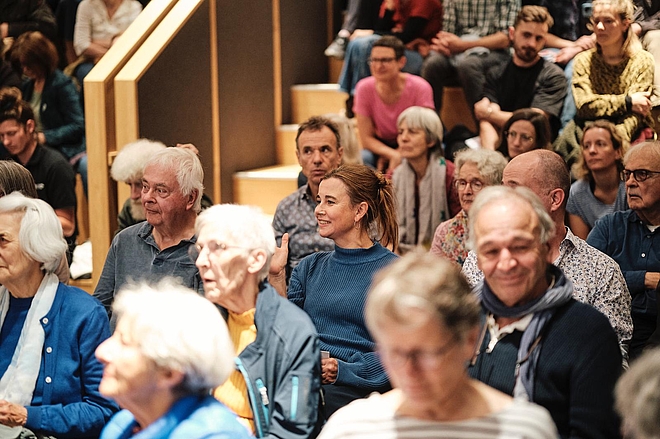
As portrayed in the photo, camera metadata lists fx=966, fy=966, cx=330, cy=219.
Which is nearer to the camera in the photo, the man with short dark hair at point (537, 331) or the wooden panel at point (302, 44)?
the man with short dark hair at point (537, 331)

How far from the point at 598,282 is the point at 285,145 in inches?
146

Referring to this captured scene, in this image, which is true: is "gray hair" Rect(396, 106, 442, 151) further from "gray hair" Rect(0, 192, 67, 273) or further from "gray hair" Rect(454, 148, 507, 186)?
"gray hair" Rect(0, 192, 67, 273)

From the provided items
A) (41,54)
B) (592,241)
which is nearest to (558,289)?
(592,241)

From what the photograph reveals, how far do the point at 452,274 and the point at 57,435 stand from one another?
153cm

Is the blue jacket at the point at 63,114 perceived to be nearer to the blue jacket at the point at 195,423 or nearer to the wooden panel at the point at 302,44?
the wooden panel at the point at 302,44

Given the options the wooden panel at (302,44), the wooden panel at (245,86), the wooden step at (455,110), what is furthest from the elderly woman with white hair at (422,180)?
the wooden panel at (302,44)

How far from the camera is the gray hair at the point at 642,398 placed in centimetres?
166

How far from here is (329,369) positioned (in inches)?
124

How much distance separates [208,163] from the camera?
579cm

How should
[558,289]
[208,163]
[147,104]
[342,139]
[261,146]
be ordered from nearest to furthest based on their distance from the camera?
[558,289]
[342,139]
[147,104]
[208,163]
[261,146]

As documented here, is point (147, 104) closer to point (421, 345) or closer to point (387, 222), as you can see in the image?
point (387, 222)

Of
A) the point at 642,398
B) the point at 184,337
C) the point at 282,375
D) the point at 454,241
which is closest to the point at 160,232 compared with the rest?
the point at 454,241

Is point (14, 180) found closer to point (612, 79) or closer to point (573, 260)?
point (573, 260)

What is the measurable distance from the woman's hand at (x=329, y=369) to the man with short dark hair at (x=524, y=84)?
271cm
